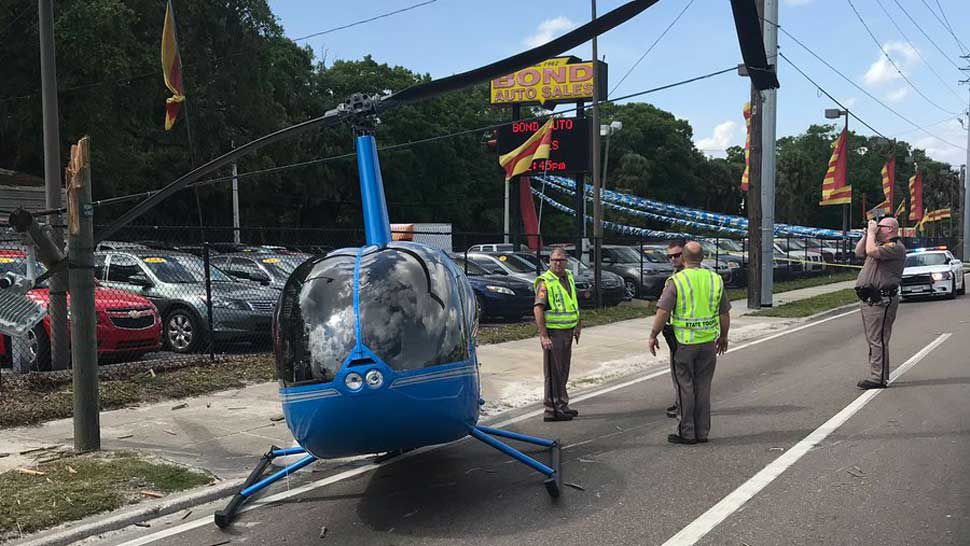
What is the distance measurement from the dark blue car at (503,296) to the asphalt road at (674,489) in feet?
28.0

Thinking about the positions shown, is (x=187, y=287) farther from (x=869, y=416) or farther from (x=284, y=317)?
(x=869, y=416)

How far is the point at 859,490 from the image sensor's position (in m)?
5.82

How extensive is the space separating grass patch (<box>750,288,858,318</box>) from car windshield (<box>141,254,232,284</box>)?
13.4 meters

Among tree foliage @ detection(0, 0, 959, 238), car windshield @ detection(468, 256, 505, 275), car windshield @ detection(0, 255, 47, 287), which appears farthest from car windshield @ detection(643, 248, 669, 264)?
car windshield @ detection(0, 255, 47, 287)

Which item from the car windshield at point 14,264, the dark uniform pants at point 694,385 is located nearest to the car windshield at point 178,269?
the car windshield at point 14,264

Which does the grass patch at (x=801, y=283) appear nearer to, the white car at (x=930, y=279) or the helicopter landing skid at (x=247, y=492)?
the white car at (x=930, y=279)

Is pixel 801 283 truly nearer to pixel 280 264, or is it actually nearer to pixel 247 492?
pixel 280 264

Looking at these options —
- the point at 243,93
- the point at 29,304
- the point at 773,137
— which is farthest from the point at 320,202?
the point at 29,304

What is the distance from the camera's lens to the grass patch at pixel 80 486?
5543mm

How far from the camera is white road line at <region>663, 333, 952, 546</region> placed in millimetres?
5043

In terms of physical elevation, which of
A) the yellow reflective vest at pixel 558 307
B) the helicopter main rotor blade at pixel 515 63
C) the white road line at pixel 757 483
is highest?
the helicopter main rotor blade at pixel 515 63

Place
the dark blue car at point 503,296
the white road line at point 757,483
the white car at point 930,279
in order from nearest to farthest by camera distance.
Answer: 1. the white road line at point 757,483
2. the dark blue car at point 503,296
3. the white car at point 930,279

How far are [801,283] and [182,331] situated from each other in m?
26.6

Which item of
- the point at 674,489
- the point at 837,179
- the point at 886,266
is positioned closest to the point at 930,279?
the point at 837,179
